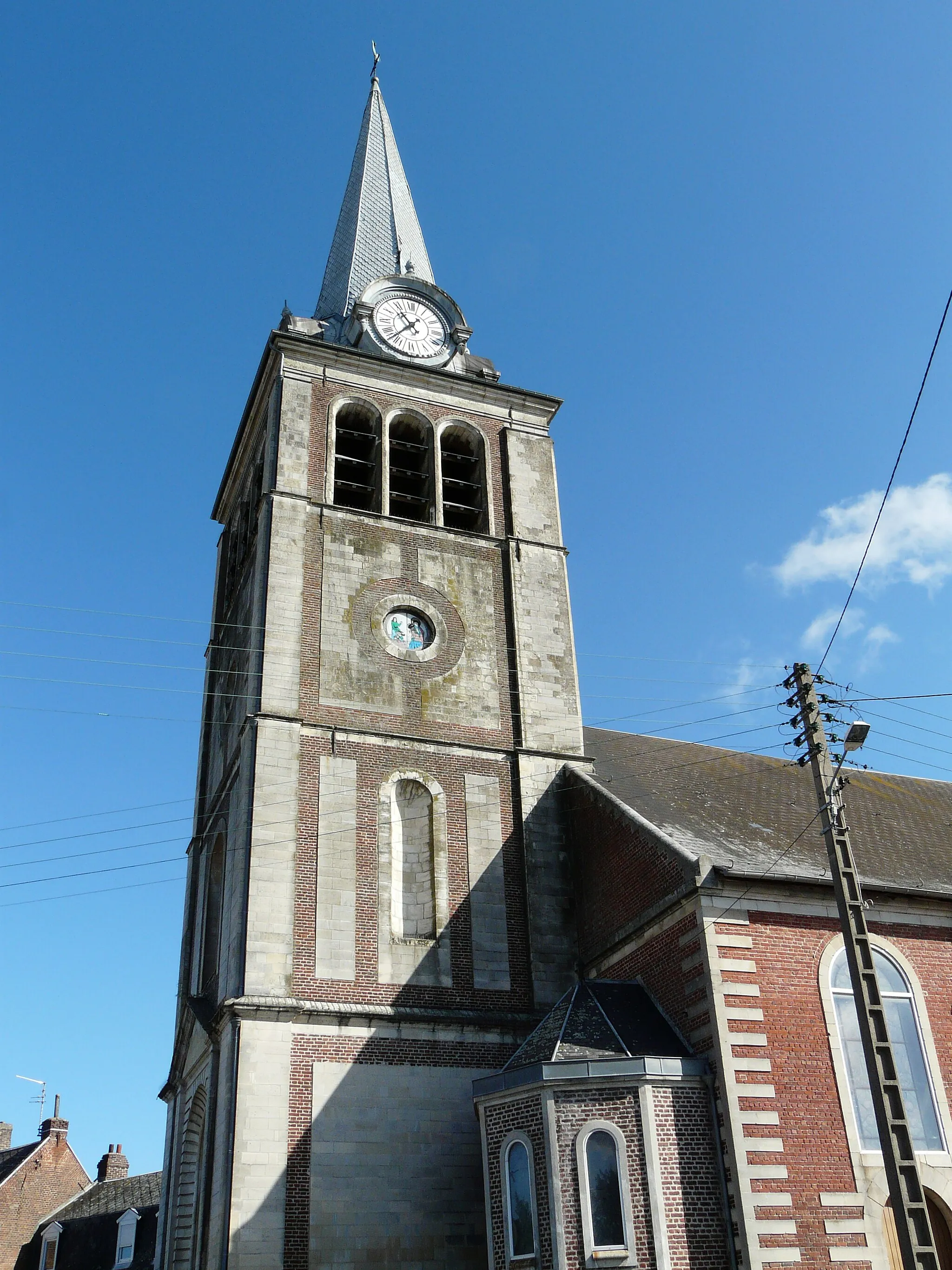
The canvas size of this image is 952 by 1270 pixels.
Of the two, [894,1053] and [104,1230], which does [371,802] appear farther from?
[104,1230]

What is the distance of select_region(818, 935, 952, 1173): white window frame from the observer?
1670cm

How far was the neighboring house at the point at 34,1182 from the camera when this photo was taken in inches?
1645

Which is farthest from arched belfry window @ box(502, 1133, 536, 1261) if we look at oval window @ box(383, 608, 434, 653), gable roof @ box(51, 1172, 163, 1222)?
gable roof @ box(51, 1172, 163, 1222)

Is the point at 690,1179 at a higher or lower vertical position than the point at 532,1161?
lower

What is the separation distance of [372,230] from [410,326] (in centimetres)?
546

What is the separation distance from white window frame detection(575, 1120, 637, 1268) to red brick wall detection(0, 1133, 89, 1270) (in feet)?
109

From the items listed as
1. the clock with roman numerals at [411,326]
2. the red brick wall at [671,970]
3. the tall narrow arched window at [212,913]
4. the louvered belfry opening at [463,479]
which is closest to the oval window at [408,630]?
the louvered belfry opening at [463,479]

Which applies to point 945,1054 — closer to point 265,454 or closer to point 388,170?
point 265,454

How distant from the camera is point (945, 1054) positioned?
18.2 meters

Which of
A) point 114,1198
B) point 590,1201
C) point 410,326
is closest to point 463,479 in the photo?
point 410,326

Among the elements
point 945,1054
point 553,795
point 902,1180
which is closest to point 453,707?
point 553,795

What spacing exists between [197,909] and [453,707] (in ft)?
23.2

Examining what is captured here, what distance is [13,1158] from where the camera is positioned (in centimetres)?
4556

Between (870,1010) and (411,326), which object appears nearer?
(870,1010)
